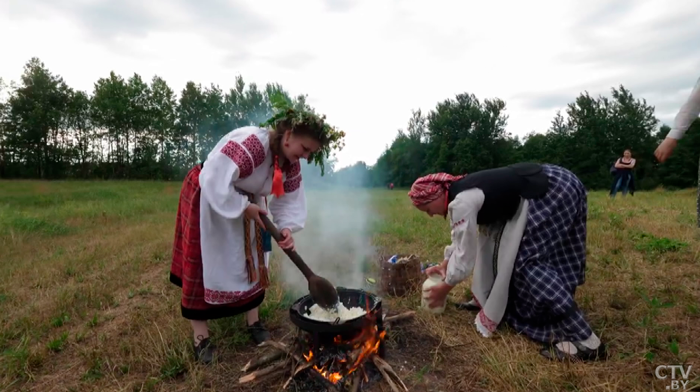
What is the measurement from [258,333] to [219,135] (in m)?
33.8

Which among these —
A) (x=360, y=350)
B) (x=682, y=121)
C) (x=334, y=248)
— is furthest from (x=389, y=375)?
(x=334, y=248)

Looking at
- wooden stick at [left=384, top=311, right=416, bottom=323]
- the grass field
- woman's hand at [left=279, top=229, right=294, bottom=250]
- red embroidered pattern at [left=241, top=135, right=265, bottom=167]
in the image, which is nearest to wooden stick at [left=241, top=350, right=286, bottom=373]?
the grass field

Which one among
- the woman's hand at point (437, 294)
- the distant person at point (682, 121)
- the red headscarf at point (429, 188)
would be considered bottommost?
the woman's hand at point (437, 294)

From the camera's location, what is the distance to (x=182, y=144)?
3438cm

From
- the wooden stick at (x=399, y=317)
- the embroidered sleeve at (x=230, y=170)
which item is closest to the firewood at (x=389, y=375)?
the wooden stick at (x=399, y=317)

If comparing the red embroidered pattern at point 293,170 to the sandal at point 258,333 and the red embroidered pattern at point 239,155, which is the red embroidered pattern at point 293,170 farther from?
the sandal at point 258,333

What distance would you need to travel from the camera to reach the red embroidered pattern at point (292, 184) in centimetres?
292

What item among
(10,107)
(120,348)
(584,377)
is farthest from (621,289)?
(10,107)

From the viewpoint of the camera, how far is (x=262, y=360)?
2564 millimetres

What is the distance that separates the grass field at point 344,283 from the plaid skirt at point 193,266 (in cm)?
30

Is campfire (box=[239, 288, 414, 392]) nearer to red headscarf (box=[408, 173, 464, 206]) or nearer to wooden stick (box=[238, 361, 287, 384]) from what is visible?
wooden stick (box=[238, 361, 287, 384])

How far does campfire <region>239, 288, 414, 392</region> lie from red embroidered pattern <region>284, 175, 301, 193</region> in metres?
0.87

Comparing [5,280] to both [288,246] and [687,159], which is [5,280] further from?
[687,159]
